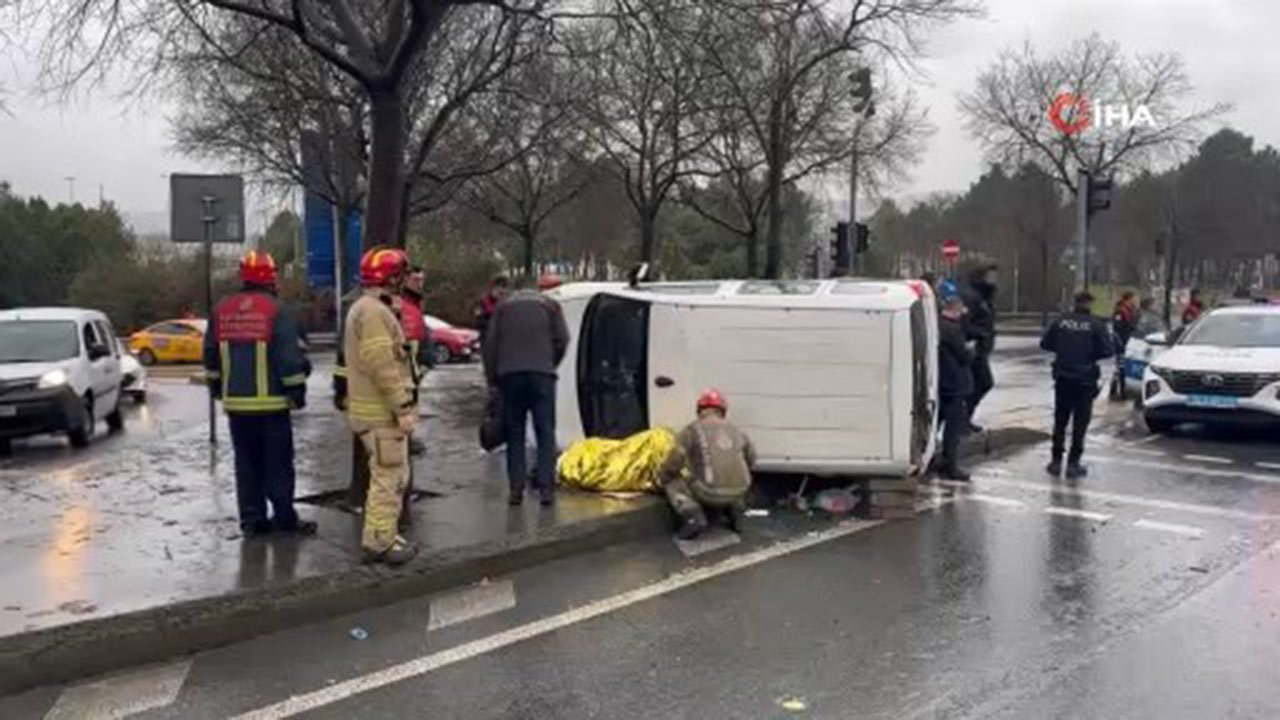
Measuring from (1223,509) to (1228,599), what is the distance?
10.4 feet

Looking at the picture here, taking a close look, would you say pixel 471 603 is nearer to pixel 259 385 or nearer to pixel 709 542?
pixel 259 385

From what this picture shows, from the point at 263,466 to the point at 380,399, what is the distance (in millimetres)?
1259

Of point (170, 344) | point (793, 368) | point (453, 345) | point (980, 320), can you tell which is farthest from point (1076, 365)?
point (170, 344)

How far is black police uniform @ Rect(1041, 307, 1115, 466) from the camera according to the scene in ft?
37.3

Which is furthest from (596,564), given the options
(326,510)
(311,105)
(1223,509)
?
(311,105)

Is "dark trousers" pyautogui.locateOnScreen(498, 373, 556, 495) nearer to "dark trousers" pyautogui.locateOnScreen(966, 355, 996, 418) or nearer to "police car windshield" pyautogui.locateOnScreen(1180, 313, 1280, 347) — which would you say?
"dark trousers" pyautogui.locateOnScreen(966, 355, 996, 418)

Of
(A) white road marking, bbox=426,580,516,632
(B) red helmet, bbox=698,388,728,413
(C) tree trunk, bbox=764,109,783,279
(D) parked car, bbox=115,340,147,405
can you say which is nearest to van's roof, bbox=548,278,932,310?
(B) red helmet, bbox=698,388,728,413

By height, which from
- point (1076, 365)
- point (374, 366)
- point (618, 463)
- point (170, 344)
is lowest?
point (170, 344)

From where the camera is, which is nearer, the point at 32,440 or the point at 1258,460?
the point at 1258,460

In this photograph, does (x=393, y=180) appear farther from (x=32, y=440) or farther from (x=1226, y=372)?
(x=1226, y=372)

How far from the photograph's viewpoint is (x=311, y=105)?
Answer: 782 inches

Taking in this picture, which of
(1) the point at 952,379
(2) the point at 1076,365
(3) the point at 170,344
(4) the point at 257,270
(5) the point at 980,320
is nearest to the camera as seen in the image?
(4) the point at 257,270

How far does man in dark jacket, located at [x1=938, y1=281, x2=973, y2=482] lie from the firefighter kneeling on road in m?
3.14

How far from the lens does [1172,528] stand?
28.7ft
